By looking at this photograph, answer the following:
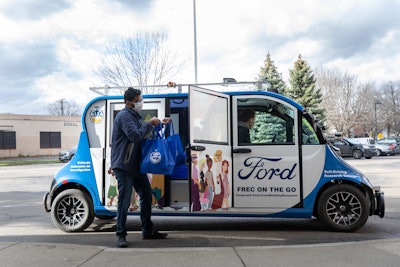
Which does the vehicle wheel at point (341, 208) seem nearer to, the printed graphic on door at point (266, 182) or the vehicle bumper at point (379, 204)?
the vehicle bumper at point (379, 204)

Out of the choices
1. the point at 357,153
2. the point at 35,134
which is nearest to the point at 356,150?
the point at 357,153

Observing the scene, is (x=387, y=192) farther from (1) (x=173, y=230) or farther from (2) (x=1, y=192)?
(2) (x=1, y=192)

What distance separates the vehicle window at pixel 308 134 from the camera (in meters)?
6.23

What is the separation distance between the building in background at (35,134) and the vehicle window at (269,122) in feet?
146

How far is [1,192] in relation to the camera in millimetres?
12898

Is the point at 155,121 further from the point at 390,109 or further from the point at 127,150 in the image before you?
the point at 390,109

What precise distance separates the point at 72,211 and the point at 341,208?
4295 mm

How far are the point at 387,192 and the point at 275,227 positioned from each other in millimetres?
5751

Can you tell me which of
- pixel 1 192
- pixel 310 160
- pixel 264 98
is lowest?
pixel 1 192

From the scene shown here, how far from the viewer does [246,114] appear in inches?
253

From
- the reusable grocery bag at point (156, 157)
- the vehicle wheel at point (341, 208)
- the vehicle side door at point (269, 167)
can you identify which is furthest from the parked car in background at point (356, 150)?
the reusable grocery bag at point (156, 157)

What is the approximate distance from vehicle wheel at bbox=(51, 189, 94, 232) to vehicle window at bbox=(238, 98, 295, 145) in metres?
2.70

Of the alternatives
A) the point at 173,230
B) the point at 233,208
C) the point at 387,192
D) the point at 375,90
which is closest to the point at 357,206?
the point at 233,208

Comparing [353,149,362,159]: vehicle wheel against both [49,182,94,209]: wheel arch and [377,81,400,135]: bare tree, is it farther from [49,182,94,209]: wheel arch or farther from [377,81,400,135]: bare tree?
[377,81,400,135]: bare tree
